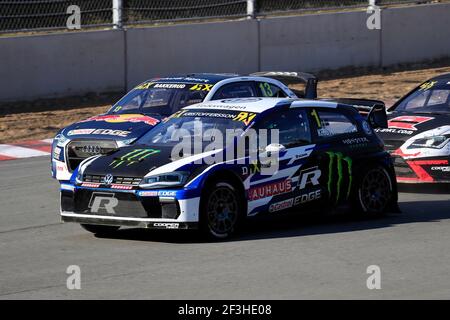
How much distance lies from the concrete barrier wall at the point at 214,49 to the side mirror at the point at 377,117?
9.25m

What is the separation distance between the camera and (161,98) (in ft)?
47.1

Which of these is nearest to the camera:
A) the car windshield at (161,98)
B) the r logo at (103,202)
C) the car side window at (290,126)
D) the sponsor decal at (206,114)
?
the r logo at (103,202)

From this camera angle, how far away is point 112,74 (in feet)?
72.8

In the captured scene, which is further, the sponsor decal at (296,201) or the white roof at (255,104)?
the white roof at (255,104)

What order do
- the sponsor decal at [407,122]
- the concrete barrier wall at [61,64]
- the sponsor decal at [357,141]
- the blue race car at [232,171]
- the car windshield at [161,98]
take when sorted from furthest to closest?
the concrete barrier wall at [61,64], the car windshield at [161,98], the sponsor decal at [407,122], the sponsor decal at [357,141], the blue race car at [232,171]

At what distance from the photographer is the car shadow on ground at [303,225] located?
1085 cm

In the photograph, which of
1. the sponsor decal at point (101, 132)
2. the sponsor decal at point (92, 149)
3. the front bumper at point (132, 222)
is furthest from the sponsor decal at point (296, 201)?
the sponsor decal at point (92, 149)

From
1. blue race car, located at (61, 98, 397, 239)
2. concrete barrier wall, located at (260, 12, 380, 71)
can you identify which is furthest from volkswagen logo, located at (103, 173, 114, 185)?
concrete barrier wall, located at (260, 12, 380, 71)

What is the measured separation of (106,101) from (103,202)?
38.7ft

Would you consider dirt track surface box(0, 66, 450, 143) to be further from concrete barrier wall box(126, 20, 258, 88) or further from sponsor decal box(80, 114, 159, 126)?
sponsor decal box(80, 114, 159, 126)

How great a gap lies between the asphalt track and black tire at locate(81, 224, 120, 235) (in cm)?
11

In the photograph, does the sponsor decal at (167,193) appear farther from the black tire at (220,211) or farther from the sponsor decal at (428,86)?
the sponsor decal at (428,86)

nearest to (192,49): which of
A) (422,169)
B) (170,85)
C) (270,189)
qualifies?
(170,85)
